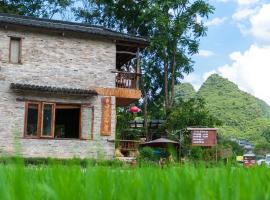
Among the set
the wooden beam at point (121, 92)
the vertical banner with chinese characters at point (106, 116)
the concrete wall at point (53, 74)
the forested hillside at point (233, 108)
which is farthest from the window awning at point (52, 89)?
the forested hillside at point (233, 108)

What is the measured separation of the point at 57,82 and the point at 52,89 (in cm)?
82

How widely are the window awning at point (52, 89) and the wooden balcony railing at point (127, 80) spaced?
1580 mm

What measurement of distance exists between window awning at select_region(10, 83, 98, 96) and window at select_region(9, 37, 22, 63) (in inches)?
A: 46.4

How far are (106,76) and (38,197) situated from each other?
64.5 feet

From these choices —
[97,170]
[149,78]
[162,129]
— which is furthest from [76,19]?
[97,170]

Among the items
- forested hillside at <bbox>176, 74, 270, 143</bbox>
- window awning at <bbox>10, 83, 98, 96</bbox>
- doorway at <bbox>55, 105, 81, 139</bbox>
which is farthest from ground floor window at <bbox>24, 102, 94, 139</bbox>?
forested hillside at <bbox>176, 74, 270, 143</bbox>

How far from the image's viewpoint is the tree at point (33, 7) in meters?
30.5

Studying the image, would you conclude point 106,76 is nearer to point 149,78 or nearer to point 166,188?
point 149,78

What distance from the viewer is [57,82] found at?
19328 mm

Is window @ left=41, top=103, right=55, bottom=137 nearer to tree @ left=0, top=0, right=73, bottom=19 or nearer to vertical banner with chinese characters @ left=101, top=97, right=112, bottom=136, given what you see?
vertical banner with chinese characters @ left=101, top=97, right=112, bottom=136

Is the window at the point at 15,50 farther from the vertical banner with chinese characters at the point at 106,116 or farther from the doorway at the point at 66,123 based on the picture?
the doorway at the point at 66,123

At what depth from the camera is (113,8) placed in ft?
103

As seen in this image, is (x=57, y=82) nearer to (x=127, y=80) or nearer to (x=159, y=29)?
(x=127, y=80)

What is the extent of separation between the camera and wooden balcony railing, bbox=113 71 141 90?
20891 mm
